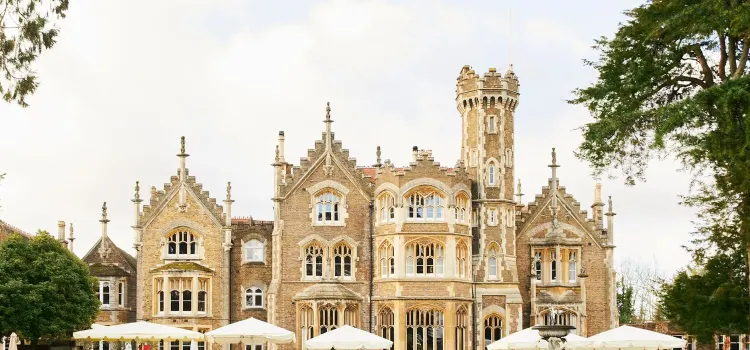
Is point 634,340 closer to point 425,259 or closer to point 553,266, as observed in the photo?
point 425,259

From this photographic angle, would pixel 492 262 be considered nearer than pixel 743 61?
No

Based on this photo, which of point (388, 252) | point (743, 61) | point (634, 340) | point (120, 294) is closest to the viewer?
point (743, 61)

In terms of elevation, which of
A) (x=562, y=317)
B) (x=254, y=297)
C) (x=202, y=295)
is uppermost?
(x=202, y=295)

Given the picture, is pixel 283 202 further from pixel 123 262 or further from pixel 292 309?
pixel 123 262

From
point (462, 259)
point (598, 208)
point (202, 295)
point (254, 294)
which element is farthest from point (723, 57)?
point (202, 295)

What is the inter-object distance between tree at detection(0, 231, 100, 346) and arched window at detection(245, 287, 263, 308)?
9.44m

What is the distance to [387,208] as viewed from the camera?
61.2 meters

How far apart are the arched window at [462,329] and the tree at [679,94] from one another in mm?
20082

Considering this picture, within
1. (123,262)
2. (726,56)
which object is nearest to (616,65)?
(726,56)

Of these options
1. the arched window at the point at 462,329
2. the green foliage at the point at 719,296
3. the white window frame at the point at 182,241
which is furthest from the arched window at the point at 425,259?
the green foliage at the point at 719,296

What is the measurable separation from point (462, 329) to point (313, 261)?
8.06m

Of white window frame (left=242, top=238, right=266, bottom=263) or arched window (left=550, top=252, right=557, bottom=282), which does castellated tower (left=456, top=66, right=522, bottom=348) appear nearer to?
arched window (left=550, top=252, right=557, bottom=282)

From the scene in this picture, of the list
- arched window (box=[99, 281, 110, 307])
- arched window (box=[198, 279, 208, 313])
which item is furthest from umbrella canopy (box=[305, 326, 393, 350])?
arched window (box=[99, 281, 110, 307])

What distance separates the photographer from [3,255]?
54188 millimetres
